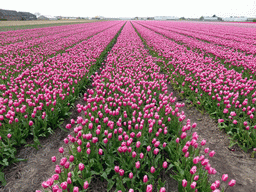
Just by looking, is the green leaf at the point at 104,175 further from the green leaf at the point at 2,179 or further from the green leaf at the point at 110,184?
the green leaf at the point at 2,179

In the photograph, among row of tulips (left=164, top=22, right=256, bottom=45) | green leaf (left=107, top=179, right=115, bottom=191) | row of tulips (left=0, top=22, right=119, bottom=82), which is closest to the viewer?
green leaf (left=107, top=179, right=115, bottom=191)

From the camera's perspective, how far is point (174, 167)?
357 cm

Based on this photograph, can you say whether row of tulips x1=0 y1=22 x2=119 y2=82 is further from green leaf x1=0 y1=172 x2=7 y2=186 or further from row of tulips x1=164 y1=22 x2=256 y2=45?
row of tulips x1=164 y1=22 x2=256 y2=45

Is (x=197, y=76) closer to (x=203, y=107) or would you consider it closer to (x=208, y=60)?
(x=203, y=107)

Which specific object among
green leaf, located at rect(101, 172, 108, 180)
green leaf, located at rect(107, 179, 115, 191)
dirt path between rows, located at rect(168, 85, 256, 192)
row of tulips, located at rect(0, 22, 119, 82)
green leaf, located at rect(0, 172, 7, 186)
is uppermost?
row of tulips, located at rect(0, 22, 119, 82)

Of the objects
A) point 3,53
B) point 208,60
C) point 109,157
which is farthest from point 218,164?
point 3,53

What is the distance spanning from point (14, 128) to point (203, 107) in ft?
20.6

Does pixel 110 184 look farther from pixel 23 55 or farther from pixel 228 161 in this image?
pixel 23 55

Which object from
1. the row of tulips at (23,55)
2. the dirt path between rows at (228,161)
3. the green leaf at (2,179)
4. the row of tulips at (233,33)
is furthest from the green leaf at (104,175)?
the row of tulips at (233,33)

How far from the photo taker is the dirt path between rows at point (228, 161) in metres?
3.32

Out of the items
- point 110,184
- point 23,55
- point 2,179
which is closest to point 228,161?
point 110,184

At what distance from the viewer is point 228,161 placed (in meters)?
3.88

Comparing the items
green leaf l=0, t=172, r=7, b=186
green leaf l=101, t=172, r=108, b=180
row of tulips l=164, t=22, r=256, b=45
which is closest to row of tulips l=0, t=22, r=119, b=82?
green leaf l=0, t=172, r=7, b=186

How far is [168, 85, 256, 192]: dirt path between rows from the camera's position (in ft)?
10.9
